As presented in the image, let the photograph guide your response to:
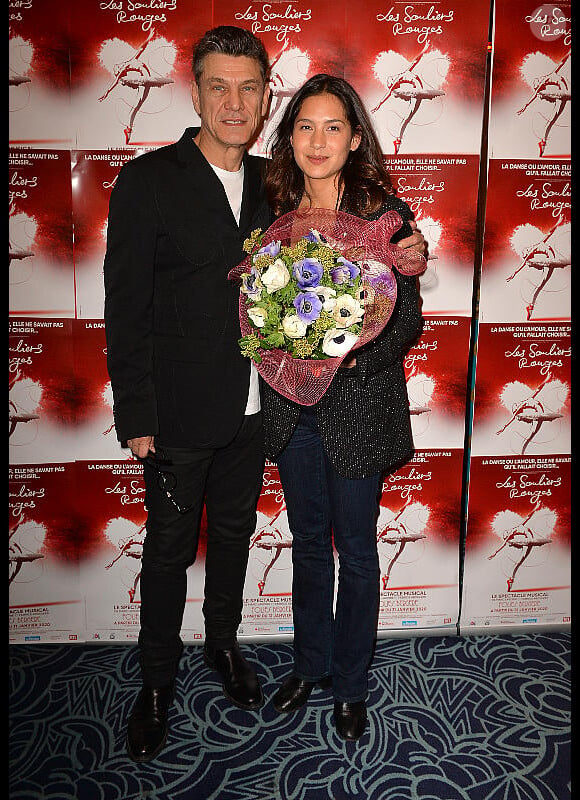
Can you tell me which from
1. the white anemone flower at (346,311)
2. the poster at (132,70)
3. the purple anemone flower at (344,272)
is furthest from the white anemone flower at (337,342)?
the poster at (132,70)

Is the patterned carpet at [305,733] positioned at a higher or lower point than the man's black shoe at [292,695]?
lower

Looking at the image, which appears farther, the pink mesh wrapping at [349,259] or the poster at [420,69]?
the poster at [420,69]

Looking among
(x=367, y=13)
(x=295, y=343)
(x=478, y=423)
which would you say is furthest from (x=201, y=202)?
(x=478, y=423)

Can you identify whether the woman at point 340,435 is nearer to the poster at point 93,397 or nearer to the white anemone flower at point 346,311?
the white anemone flower at point 346,311

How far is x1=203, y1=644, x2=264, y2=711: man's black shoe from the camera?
2.46m

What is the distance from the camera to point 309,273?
68.7 inches

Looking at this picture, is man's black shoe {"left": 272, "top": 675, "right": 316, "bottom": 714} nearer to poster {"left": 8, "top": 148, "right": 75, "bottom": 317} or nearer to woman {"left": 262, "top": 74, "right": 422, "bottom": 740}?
woman {"left": 262, "top": 74, "right": 422, "bottom": 740}

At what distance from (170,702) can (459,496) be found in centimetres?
141

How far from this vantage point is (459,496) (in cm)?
285

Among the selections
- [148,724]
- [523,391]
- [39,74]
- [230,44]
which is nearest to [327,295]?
[230,44]

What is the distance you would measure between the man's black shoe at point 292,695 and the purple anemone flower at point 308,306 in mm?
1454

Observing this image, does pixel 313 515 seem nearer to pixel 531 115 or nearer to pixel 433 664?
pixel 433 664

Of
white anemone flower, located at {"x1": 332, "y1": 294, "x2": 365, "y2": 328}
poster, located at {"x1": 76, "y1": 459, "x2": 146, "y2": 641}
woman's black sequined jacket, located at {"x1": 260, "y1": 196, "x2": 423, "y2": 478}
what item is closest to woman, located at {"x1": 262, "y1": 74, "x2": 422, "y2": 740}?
woman's black sequined jacket, located at {"x1": 260, "y1": 196, "x2": 423, "y2": 478}

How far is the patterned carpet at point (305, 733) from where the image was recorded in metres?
2.14
